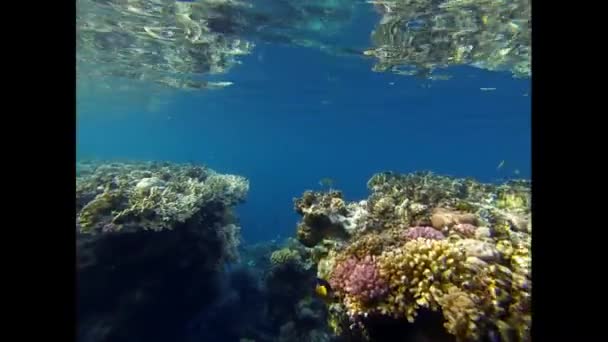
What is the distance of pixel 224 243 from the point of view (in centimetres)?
1396

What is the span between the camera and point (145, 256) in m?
11.3

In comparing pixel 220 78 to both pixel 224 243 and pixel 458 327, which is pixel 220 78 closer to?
pixel 224 243

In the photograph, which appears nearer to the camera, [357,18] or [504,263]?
[504,263]

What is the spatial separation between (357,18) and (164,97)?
1249 inches

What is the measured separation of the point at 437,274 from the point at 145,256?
8.79 metres

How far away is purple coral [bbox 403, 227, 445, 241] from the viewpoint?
6.45 metres

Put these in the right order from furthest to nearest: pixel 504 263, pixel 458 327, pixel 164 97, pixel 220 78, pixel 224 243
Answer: pixel 164 97
pixel 220 78
pixel 224 243
pixel 504 263
pixel 458 327

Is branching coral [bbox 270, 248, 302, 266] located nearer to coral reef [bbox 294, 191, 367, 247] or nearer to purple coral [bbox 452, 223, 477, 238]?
coral reef [bbox 294, 191, 367, 247]

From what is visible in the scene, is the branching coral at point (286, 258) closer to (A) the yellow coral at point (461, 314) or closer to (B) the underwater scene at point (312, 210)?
(B) the underwater scene at point (312, 210)

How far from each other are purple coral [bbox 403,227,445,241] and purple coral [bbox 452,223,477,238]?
289mm

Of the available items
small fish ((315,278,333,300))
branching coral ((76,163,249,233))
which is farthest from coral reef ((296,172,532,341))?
branching coral ((76,163,249,233))

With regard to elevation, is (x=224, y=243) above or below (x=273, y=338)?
above

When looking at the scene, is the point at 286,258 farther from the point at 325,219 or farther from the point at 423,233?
the point at 423,233

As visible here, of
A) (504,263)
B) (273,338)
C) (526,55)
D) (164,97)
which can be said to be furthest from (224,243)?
(164,97)
